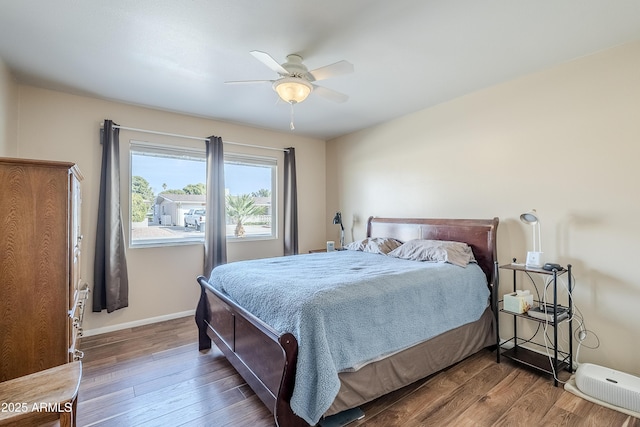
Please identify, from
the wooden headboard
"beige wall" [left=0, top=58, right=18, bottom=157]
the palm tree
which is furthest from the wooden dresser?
the wooden headboard

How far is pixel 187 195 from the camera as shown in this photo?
153 inches

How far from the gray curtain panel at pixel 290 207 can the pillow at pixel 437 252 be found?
1772 millimetres

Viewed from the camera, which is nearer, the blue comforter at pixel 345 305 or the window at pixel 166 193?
the blue comforter at pixel 345 305

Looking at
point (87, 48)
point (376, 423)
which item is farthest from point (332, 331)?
point (87, 48)

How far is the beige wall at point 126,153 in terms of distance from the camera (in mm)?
2998

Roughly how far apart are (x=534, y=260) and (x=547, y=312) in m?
0.42

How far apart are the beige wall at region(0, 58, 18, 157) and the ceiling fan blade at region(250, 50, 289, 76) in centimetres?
226

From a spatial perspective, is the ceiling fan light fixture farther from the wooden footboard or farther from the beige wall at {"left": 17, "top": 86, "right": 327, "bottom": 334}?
the beige wall at {"left": 17, "top": 86, "right": 327, "bottom": 334}

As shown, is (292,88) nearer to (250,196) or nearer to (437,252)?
(437,252)

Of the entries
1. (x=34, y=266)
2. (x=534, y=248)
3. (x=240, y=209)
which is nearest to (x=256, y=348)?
(x=34, y=266)

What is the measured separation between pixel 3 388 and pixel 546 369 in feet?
11.3

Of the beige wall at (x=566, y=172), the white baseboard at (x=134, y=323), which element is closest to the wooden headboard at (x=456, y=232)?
the beige wall at (x=566, y=172)

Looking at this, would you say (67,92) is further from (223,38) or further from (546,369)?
(546,369)

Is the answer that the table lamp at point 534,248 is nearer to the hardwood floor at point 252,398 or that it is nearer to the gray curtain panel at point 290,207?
the hardwood floor at point 252,398
